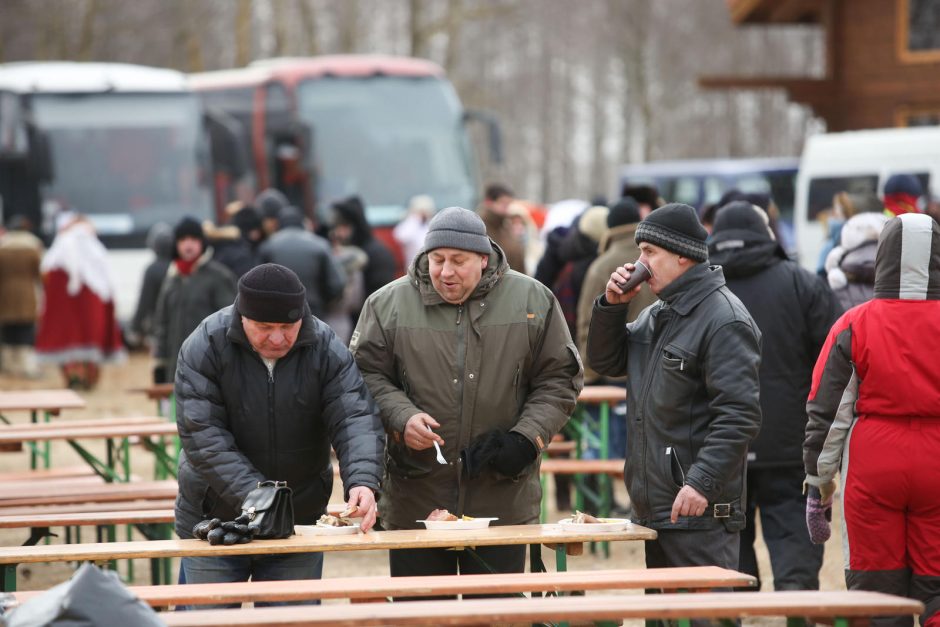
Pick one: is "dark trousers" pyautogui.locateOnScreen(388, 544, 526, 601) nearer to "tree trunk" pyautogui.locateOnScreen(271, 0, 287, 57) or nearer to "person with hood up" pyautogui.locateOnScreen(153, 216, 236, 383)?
"person with hood up" pyautogui.locateOnScreen(153, 216, 236, 383)

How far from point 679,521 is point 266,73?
18063 mm

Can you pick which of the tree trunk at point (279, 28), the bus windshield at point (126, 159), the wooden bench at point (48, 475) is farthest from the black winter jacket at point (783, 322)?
the tree trunk at point (279, 28)

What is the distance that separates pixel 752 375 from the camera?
5.49 metres

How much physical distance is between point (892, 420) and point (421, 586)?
1776 millimetres

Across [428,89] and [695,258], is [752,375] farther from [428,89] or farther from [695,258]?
[428,89]

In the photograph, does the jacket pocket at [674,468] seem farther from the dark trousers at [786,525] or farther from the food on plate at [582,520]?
the dark trousers at [786,525]

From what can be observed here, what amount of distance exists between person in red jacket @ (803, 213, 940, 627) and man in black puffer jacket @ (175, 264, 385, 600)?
166 cm

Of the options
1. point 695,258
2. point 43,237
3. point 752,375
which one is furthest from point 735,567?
point 43,237

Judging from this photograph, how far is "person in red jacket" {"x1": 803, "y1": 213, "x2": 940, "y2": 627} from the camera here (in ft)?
17.4

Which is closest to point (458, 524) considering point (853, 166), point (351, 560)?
point (351, 560)

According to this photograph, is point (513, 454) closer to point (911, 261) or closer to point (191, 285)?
point (911, 261)

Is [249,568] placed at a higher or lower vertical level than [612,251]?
lower

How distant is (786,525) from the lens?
7.01 m

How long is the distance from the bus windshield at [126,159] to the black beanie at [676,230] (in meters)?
16.0
